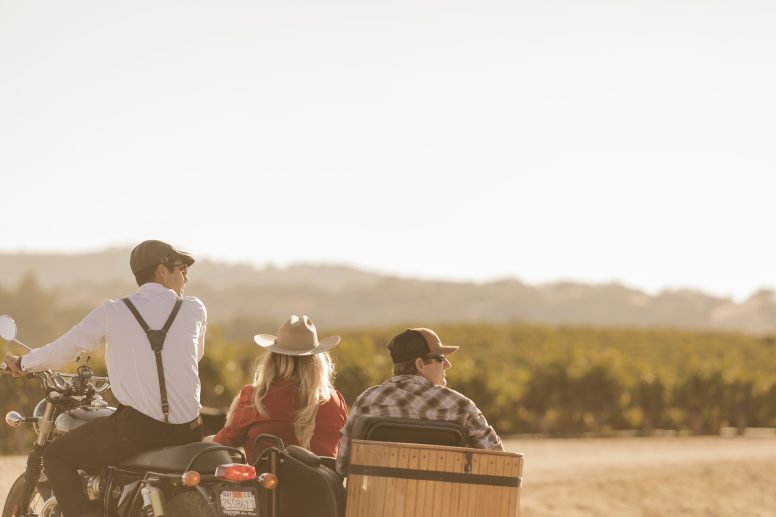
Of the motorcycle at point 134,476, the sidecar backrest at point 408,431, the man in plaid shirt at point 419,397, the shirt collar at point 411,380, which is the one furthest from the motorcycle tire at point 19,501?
the shirt collar at point 411,380

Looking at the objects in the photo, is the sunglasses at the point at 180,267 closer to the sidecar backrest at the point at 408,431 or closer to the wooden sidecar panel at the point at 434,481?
the sidecar backrest at the point at 408,431

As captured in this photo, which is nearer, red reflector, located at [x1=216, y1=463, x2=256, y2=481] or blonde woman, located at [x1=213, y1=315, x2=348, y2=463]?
red reflector, located at [x1=216, y1=463, x2=256, y2=481]

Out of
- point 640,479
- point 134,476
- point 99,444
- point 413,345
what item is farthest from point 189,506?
point 640,479

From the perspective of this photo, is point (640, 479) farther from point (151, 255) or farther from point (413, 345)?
point (151, 255)

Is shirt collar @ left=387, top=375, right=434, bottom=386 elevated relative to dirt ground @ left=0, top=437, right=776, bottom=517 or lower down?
elevated

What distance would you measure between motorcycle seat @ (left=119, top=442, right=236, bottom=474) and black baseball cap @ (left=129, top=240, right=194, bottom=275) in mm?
968

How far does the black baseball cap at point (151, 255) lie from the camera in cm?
647

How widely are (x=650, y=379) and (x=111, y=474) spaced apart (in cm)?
2169

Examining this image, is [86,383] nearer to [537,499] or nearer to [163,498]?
[163,498]

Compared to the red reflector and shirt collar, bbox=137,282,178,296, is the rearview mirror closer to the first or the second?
shirt collar, bbox=137,282,178,296

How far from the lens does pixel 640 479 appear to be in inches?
706

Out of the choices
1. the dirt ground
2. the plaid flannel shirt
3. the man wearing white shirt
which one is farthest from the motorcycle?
the dirt ground

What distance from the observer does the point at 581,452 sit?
69.8 ft

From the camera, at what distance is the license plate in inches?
232
